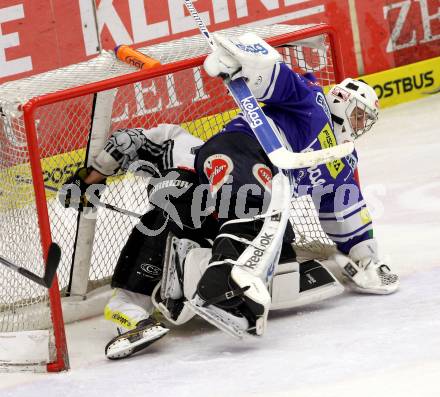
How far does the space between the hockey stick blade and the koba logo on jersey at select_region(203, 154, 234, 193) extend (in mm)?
129

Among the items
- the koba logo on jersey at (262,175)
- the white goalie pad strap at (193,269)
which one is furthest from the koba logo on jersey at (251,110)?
the white goalie pad strap at (193,269)

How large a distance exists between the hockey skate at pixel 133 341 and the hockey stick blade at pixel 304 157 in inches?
18.9

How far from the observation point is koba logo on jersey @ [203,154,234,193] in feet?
9.53

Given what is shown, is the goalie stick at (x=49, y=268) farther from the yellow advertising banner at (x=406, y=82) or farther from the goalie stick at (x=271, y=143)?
the yellow advertising banner at (x=406, y=82)

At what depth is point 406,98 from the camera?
554 centimetres

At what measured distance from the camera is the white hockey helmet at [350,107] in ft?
10.5

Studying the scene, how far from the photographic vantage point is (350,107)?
10.5 feet

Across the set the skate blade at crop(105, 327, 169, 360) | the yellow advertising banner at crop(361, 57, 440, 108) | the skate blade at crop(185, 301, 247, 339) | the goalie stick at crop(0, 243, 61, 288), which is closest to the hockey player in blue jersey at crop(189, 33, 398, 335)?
the skate blade at crop(185, 301, 247, 339)

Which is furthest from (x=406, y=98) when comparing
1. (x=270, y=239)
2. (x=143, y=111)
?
(x=270, y=239)

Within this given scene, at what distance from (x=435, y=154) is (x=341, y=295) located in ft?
5.44

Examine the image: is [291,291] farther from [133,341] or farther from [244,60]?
[244,60]

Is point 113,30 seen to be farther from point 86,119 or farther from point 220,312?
point 220,312

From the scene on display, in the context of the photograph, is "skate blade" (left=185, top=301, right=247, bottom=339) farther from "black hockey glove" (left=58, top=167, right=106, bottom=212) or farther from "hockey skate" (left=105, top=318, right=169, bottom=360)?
"black hockey glove" (left=58, top=167, right=106, bottom=212)

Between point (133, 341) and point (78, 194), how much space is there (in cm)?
57
